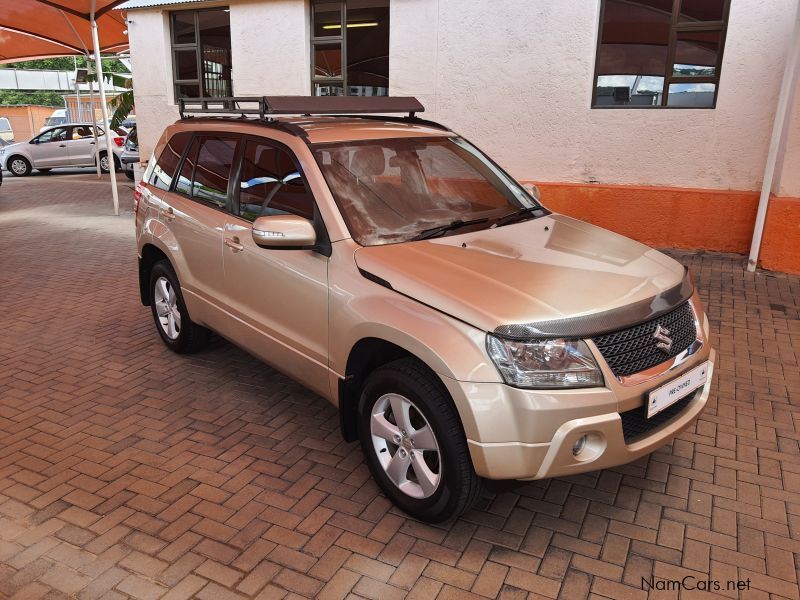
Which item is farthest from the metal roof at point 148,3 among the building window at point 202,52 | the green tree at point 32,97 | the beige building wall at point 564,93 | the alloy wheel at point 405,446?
the green tree at point 32,97

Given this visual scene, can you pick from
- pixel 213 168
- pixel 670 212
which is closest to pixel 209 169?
pixel 213 168

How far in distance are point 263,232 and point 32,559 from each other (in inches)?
71.6

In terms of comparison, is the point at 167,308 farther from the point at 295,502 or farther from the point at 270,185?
the point at 295,502

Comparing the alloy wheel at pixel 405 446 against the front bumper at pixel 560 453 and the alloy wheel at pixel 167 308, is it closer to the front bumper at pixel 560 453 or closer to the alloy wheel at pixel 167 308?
the front bumper at pixel 560 453

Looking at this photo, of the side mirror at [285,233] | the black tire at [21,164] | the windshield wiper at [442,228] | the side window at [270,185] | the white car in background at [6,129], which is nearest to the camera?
the side mirror at [285,233]

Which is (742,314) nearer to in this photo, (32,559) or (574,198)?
(574,198)

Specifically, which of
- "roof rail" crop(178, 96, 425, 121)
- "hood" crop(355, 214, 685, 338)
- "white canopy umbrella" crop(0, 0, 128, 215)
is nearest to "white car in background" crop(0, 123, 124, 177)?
"white canopy umbrella" crop(0, 0, 128, 215)

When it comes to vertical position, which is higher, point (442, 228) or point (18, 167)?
point (442, 228)

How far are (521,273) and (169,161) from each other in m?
3.19

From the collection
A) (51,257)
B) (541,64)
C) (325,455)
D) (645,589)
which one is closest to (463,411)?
(645,589)

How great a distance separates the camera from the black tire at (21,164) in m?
20.1

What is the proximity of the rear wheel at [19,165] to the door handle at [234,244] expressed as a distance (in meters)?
19.3

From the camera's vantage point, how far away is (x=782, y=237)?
7.34 m

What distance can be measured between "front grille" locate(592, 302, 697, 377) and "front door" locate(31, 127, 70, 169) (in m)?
20.9
